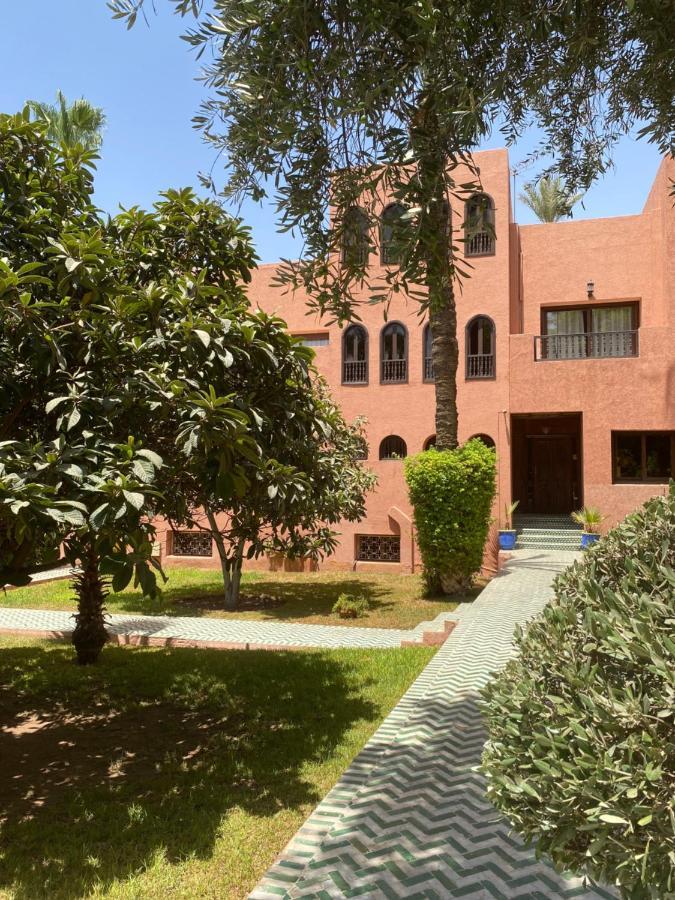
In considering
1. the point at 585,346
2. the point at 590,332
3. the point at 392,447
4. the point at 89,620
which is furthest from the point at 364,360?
the point at 89,620

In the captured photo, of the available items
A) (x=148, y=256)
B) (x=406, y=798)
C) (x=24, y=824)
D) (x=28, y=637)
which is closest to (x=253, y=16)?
(x=148, y=256)

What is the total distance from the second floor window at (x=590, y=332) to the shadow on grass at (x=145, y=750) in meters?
13.1

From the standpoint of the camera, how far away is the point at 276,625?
1232 cm

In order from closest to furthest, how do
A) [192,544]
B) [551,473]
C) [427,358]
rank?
[427,358]
[192,544]
[551,473]

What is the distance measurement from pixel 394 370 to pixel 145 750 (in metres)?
14.7

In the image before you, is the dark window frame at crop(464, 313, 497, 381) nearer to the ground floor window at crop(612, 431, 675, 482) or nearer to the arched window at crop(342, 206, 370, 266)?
the ground floor window at crop(612, 431, 675, 482)

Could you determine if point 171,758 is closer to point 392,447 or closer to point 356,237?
point 356,237

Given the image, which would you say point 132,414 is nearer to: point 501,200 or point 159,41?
point 159,41

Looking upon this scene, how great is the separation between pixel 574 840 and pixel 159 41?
5.57 meters

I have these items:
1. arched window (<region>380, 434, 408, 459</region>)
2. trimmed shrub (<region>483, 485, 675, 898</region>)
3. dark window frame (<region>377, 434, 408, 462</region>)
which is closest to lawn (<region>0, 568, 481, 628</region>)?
dark window frame (<region>377, 434, 408, 462</region>)

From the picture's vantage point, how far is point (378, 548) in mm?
18984

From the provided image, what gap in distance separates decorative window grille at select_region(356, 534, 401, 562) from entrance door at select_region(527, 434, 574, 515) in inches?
235

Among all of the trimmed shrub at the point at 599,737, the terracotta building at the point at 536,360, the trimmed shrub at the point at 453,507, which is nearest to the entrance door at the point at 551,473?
the terracotta building at the point at 536,360

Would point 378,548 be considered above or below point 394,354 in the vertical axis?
below
